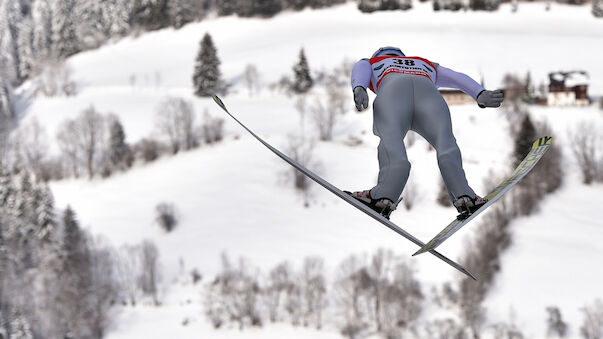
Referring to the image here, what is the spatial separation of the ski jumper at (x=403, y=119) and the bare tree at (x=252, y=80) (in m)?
81.2

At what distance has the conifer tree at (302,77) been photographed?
8406cm

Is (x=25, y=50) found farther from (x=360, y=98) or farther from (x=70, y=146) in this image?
(x=360, y=98)

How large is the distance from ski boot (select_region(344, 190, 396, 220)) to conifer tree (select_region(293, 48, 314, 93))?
259 feet

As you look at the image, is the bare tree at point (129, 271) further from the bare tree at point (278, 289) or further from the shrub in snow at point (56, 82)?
the shrub in snow at point (56, 82)

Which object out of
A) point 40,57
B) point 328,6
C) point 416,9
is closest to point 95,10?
point 40,57

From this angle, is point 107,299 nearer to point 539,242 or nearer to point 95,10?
point 539,242

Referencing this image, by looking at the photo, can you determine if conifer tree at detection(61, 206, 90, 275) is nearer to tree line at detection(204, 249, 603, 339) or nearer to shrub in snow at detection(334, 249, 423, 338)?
tree line at detection(204, 249, 603, 339)

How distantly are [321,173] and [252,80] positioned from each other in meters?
31.1

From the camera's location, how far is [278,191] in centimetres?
6297

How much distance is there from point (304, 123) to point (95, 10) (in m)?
58.2

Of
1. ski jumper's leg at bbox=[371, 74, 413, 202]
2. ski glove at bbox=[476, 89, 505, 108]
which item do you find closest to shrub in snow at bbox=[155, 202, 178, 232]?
ski jumper's leg at bbox=[371, 74, 413, 202]

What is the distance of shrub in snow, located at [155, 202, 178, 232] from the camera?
200 ft

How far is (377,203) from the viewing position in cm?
554

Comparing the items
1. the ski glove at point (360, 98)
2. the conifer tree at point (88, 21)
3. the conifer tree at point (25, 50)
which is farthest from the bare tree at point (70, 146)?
the ski glove at point (360, 98)
